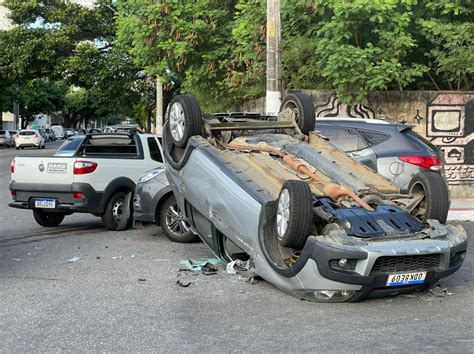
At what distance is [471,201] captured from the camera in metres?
14.0

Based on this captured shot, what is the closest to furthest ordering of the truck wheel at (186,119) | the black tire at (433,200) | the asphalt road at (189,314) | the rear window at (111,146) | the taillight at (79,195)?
the asphalt road at (189,314), the black tire at (433,200), the truck wheel at (186,119), the taillight at (79,195), the rear window at (111,146)

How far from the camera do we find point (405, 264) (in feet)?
17.7

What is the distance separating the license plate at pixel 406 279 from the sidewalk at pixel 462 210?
6.30 metres

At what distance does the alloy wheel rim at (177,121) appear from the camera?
7.21 metres

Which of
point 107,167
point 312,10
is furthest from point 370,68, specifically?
point 107,167

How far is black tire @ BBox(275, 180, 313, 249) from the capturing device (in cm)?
536

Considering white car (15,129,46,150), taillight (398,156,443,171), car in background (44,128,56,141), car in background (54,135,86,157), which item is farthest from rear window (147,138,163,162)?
car in background (44,128,56,141)

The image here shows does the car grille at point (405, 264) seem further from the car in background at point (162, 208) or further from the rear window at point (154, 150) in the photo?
the rear window at point (154, 150)

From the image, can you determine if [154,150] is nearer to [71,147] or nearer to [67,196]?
[71,147]

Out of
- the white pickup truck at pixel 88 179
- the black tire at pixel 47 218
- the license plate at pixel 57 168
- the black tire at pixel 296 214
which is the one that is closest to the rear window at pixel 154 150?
the white pickup truck at pixel 88 179

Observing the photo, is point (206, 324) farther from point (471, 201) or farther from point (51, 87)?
point (51, 87)

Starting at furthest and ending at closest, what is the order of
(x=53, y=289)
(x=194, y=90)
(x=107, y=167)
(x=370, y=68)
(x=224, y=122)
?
(x=194, y=90), (x=370, y=68), (x=107, y=167), (x=224, y=122), (x=53, y=289)

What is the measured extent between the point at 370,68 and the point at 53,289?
9090 millimetres

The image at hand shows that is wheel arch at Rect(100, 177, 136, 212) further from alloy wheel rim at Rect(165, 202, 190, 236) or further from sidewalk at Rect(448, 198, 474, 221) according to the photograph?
sidewalk at Rect(448, 198, 474, 221)
